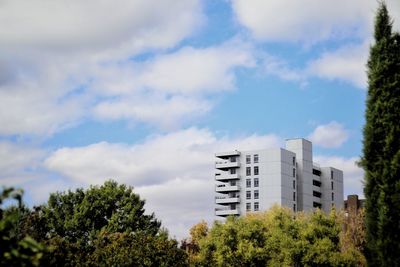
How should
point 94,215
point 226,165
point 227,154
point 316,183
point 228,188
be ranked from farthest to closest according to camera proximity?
point 316,183, point 227,154, point 226,165, point 228,188, point 94,215

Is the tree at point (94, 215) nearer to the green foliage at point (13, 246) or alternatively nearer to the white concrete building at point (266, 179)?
the green foliage at point (13, 246)

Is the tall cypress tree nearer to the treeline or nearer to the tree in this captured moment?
the treeline

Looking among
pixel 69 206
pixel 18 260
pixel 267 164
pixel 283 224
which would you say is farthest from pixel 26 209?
pixel 267 164

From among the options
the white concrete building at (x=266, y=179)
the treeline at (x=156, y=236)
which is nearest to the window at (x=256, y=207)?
the white concrete building at (x=266, y=179)

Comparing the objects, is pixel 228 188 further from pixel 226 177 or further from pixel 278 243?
pixel 278 243

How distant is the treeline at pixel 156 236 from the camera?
38.7m

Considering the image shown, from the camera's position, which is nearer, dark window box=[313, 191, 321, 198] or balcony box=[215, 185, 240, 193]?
balcony box=[215, 185, 240, 193]

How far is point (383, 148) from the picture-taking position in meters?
19.9

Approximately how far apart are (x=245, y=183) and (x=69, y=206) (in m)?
68.1

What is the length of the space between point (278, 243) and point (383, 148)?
3277 centimetres

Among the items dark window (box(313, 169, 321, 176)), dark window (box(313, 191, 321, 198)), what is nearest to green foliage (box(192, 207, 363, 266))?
dark window (box(313, 191, 321, 198))

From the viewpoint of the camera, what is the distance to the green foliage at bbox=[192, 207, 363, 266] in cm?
4781

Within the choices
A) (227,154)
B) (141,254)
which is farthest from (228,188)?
(141,254)

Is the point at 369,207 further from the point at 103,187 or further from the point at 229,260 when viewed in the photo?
the point at 103,187
